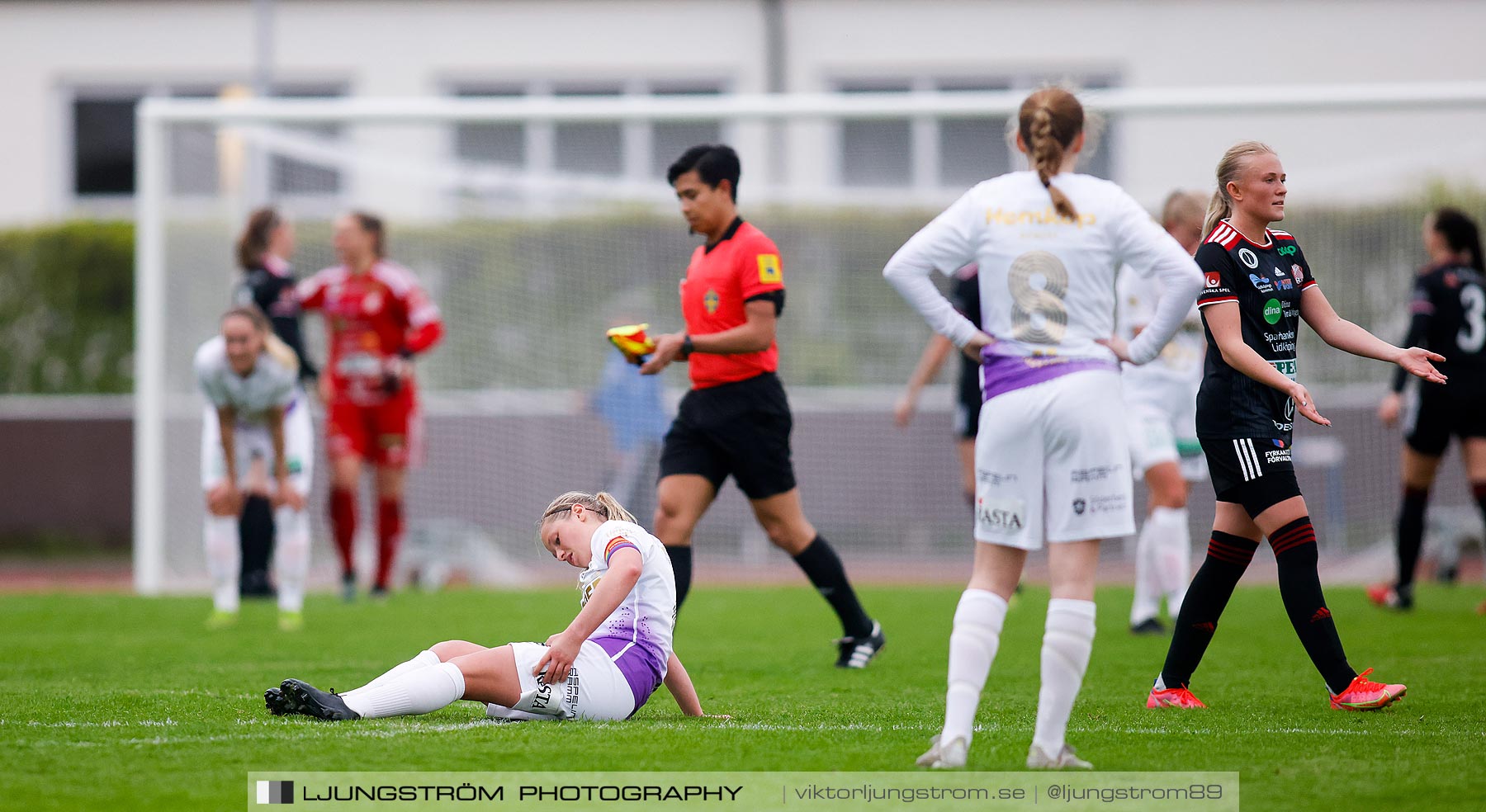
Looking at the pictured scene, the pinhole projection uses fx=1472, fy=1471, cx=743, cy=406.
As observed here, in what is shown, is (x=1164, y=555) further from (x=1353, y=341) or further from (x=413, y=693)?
(x=413, y=693)

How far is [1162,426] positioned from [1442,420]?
2.12m

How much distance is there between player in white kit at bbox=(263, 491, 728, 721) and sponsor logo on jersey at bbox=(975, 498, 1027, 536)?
1.09m

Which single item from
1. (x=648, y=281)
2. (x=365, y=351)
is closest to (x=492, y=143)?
(x=648, y=281)

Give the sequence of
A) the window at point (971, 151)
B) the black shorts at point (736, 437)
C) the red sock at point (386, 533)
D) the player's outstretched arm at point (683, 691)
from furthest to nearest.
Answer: the window at point (971, 151) → the red sock at point (386, 533) → the black shorts at point (736, 437) → the player's outstretched arm at point (683, 691)

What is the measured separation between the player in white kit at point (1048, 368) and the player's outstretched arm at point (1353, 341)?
1135 mm

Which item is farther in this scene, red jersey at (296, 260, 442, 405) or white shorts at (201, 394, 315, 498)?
red jersey at (296, 260, 442, 405)

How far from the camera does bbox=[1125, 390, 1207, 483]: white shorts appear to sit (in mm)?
7305

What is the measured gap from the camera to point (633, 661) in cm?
461

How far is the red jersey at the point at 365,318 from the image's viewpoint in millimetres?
9727

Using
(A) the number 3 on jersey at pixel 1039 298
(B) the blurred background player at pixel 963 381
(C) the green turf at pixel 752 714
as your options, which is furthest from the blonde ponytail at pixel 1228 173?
(B) the blurred background player at pixel 963 381

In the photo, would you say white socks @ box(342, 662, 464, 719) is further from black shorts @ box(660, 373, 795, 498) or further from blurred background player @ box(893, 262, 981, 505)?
blurred background player @ box(893, 262, 981, 505)

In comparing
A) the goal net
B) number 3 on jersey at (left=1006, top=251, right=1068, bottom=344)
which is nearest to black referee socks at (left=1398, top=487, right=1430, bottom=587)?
the goal net

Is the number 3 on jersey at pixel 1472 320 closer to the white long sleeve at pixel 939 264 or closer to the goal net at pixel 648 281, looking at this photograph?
the goal net at pixel 648 281

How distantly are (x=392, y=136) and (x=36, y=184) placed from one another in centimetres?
620
